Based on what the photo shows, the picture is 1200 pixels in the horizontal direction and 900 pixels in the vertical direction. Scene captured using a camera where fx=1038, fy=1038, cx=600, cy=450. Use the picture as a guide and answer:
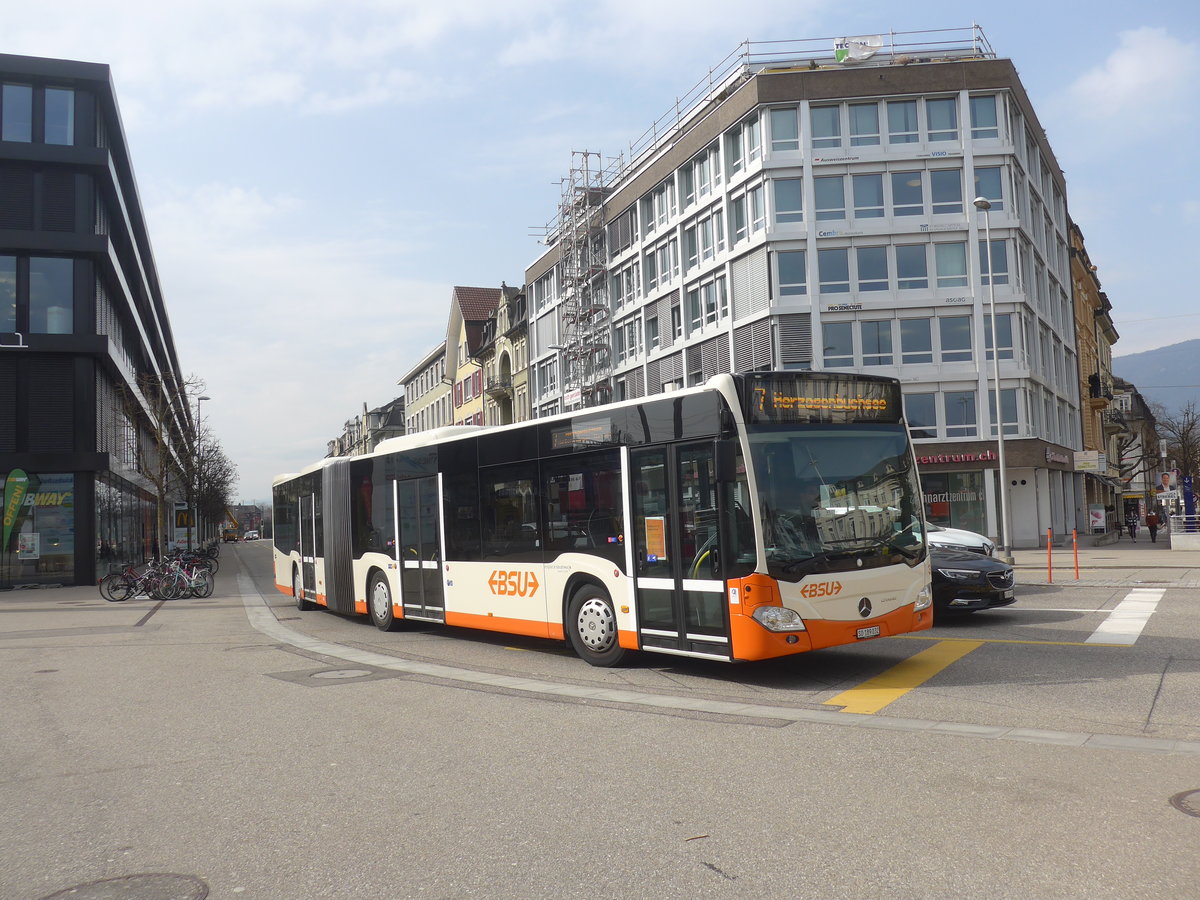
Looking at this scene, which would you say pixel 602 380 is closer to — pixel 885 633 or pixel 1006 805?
pixel 885 633

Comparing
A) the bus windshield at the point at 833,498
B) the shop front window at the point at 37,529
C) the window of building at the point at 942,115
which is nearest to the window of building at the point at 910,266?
the window of building at the point at 942,115

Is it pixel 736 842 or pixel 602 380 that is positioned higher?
pixel 602 380

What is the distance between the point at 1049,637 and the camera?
37.4 ft

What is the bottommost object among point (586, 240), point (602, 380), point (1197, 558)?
point (1197, 558)

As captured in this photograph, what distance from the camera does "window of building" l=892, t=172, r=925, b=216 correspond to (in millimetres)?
39500

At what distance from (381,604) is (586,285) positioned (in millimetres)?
40759

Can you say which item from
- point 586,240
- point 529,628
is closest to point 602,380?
point 586,240

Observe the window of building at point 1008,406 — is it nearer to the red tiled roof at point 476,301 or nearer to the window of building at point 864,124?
the window of building at point 864,124

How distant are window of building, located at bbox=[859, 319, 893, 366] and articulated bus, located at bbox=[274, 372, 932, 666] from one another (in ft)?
96.9

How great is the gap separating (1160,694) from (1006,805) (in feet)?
11.8

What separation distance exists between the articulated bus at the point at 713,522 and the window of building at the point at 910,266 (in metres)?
30.5

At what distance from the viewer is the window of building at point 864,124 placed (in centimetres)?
3972

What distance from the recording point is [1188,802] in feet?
17.0

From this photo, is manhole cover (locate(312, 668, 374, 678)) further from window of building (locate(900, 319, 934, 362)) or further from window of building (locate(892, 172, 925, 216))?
window of building (locate(892, 172, 925, 216))
